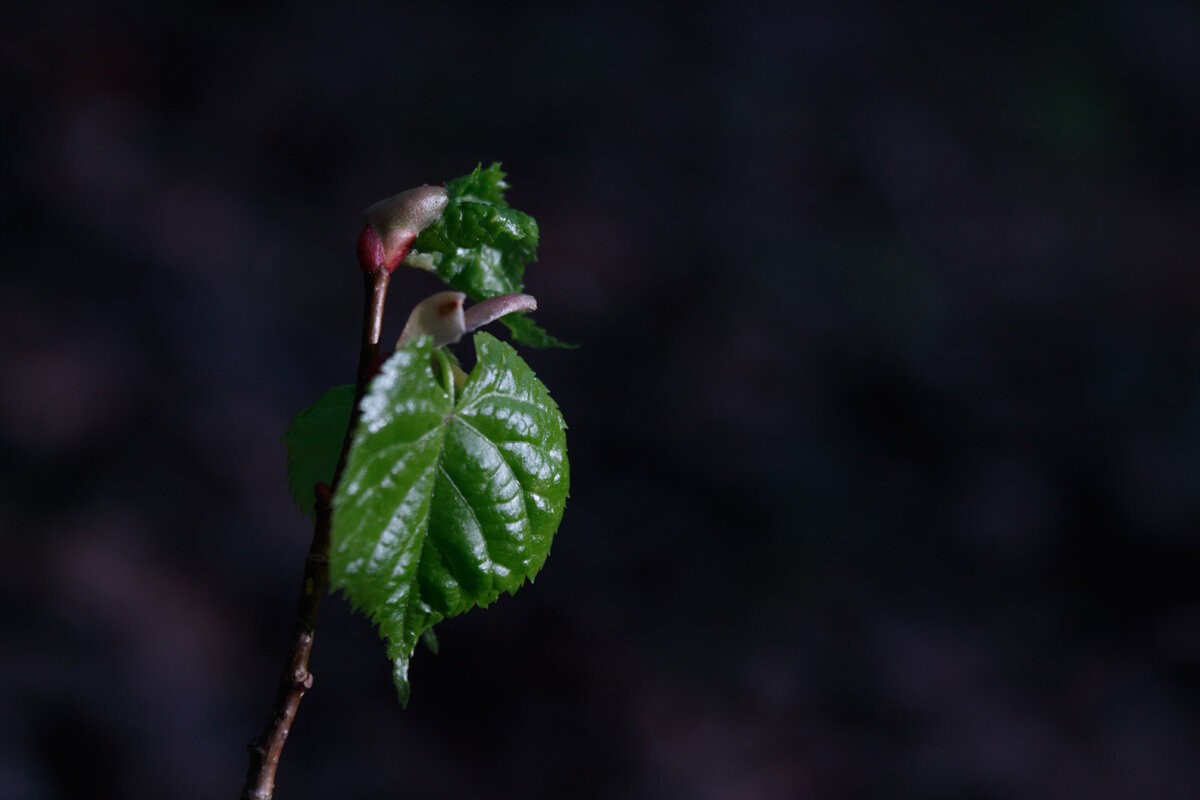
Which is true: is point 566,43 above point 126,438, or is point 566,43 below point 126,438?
above

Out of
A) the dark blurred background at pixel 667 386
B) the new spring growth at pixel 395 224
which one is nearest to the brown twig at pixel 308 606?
the new spring growth at pixel 395 224

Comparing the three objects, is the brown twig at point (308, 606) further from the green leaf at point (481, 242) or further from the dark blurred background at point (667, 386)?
the dark blurred background at point (667, 386)

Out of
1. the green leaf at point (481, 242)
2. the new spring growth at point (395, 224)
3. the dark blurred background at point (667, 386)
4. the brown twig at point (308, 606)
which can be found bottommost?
the brown twig at point (308, 606)

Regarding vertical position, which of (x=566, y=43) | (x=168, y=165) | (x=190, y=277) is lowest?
(x=190, y=277)

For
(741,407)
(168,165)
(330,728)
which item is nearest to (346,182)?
(168,165)

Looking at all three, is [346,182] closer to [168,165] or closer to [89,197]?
[168,165]

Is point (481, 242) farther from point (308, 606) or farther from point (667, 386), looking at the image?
Answer: point (667, 386)
